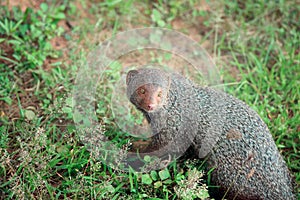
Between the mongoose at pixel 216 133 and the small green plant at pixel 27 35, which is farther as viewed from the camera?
the small green plant at pixel 27 35

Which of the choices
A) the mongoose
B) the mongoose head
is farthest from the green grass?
the mongoose head

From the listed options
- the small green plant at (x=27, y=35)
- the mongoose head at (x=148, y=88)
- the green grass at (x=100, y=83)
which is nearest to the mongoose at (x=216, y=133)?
the mongoose head at (x=148, y=88)

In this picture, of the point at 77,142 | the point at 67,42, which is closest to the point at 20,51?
the point at 67,42

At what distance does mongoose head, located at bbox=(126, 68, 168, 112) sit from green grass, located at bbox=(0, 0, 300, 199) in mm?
475

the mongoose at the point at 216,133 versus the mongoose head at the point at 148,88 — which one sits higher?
the mongoose head at the point at 148,88

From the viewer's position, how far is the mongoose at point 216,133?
2791 millimetres

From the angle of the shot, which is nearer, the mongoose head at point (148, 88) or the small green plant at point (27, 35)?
the mongoose head at point (148, 88)

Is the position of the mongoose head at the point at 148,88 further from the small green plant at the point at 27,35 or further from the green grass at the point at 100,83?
the small green plant at the point at 27,35

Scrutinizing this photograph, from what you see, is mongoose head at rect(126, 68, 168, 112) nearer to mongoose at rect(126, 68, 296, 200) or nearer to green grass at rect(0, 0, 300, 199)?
mongoose at rect(126, 68, 296, 200)

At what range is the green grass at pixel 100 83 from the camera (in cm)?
279

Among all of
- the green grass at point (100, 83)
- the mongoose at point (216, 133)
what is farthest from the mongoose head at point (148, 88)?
the green grass at point (100, 83)

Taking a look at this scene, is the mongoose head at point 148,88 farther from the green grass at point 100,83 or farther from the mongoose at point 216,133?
the green grass at point 100,83

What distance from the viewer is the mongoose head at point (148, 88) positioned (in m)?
2.88

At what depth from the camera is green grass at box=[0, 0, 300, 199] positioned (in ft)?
9.17
